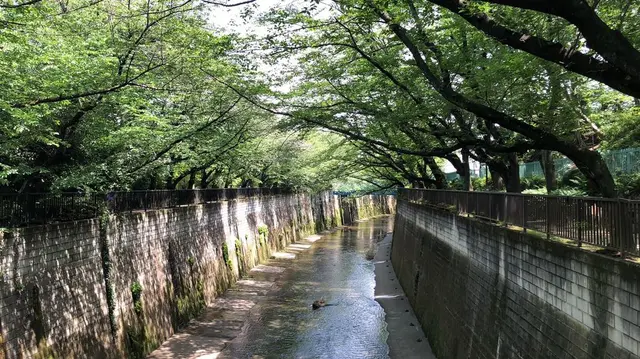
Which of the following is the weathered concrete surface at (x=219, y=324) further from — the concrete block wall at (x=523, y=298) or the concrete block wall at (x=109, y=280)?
the concrete block wall at (x=523, y=298)

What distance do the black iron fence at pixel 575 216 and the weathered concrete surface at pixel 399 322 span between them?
6.02 m

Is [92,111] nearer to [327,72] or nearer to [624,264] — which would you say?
[327,72]

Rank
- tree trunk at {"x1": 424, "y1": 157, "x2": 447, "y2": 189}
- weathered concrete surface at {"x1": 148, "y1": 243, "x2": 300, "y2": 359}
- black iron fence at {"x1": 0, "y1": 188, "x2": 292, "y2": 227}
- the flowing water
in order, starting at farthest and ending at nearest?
tree trunk at {"x1": 424, "y1": 157, "x2": 447, "y2": 189}, the flowing water, weathered concrete surface at {"x1": 148, "y1": 243, "x2": 300, "y2": 359}, black iron fence at {"x1": 0, "y1": 188, "x2": 292, "y2": 227}

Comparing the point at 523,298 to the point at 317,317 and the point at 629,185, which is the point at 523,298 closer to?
the point at 629,185

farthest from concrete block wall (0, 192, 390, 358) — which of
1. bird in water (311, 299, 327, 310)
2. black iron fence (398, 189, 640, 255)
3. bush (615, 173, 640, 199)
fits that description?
bush (615, 173, 640, 199)

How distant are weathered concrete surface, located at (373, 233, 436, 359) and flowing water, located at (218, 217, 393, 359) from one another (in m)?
0.44

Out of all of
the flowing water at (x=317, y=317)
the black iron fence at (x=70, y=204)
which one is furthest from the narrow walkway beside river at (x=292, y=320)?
the black iron fence at (x=70, y=204)

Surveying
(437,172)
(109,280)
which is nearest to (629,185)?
(437,172)

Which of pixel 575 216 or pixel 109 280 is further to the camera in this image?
pixel 109 280

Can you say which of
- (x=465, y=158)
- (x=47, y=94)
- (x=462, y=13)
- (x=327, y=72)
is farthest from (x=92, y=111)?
(x=465, y=158)

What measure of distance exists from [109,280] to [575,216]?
1328cm

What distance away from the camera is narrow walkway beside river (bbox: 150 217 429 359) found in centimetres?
1658

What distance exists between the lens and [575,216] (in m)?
7.36

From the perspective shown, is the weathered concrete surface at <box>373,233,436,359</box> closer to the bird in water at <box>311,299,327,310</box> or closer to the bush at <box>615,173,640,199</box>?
the bird in water at <box>311,299,327,310</box>
